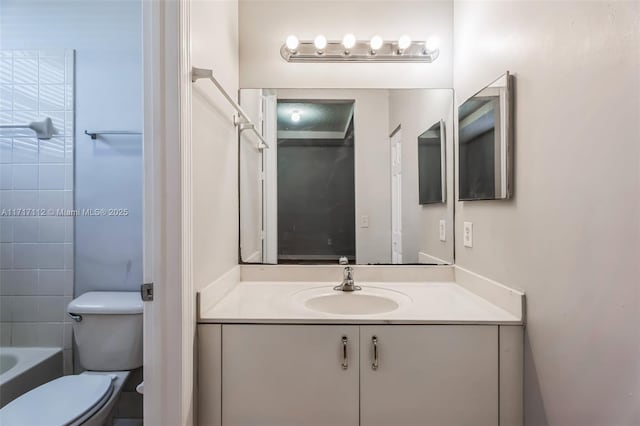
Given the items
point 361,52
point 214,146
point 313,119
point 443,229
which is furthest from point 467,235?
point 214,146

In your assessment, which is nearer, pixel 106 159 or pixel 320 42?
pixel 320 42

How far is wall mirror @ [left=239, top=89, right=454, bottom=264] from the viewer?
60.1 inches

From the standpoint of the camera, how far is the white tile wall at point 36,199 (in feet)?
5.30

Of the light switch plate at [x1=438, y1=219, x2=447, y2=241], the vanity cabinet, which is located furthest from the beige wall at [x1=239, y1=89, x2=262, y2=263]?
the light switch plate at [x1=438, y1=219, x2=447, y2=241]

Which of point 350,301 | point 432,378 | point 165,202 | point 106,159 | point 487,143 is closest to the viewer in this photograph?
point 165,202

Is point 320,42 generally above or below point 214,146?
above

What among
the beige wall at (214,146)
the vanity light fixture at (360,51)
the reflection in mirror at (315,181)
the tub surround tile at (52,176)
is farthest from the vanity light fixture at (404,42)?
the tub surround tile at (52,176)

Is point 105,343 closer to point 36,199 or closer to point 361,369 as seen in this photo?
point 36,199

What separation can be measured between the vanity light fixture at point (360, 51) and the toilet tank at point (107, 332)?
1473mm

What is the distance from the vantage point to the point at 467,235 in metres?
1.36

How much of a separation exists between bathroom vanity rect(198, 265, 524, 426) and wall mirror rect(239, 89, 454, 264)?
0.55 metres

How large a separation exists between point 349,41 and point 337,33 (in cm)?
12

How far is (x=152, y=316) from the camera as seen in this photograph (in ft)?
2.91

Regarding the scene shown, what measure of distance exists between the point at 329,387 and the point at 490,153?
101 centimetres
